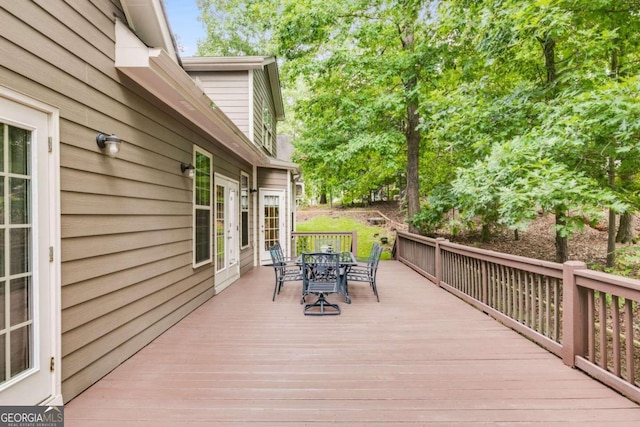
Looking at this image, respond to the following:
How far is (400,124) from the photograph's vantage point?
30.7 ft

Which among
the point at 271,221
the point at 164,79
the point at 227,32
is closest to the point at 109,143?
the point at 164,79

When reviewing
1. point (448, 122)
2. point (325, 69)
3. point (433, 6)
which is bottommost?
point (448, 122)

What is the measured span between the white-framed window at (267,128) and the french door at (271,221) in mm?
1642

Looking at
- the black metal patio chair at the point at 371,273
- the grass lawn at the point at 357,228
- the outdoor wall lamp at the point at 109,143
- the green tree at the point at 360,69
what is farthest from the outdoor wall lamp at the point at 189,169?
the grass lawn at the point at 357,228

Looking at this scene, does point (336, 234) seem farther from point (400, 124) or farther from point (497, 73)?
point (497, 73)

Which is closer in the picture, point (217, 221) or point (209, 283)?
point (209, 283)

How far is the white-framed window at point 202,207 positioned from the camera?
14.9ft

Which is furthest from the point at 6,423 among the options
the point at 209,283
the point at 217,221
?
the point at 217,221

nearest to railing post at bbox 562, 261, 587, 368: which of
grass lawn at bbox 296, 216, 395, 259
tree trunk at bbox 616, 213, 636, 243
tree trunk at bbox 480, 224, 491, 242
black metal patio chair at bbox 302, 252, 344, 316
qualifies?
black metal patio chair at bbox 302, 252, 344, 316

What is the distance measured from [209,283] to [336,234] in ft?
14.4

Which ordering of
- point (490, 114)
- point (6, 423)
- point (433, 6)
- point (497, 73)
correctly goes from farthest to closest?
point (433, 6) < point (497, 73) < point (490, 114) < point (6, 423)

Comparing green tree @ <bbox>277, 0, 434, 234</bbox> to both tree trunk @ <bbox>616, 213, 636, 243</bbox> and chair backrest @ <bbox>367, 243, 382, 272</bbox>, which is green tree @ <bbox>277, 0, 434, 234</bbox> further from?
tree trunk @ <bbox>616, 213, 636, 243</bbox>

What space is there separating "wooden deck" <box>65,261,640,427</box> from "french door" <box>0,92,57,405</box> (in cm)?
41

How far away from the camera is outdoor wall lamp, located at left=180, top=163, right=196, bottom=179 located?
410 centimetres
